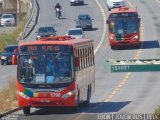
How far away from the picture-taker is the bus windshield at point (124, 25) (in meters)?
61.5

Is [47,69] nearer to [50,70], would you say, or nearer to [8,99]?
[50,70]

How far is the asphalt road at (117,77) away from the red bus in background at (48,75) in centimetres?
59

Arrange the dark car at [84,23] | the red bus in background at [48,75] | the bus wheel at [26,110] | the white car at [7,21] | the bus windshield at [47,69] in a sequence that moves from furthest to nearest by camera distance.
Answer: the white car at [7,21]
the dark car at [84,23]
the bus wheel at [26,110]
the bus windshield at [47,69]
the red bus in background at [48,75]

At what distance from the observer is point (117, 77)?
158 ft

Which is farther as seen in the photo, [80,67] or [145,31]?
[145,31]

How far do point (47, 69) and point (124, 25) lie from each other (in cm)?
3343

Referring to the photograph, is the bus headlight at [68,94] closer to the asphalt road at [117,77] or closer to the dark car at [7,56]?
the asphalt road at [117,77]

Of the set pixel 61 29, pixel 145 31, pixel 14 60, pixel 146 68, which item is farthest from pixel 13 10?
pixel 146 68

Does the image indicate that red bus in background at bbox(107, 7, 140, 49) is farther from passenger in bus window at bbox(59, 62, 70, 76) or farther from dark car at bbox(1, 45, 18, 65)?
passenger in bus window at bbox(59, 62, 70, 76)

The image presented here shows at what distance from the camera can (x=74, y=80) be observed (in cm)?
2842

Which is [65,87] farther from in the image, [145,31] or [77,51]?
[145,31]

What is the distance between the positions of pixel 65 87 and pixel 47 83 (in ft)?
2.14

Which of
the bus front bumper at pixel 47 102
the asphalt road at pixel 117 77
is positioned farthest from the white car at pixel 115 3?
the bus front bumper at pixel 47 102

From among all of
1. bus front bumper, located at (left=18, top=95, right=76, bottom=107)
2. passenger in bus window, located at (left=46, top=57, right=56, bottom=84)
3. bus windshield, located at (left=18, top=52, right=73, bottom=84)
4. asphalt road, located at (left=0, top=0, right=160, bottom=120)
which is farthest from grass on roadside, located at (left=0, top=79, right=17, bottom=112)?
passenger in bus window, located at (left=46, top=57, right=56, bottom=84)
